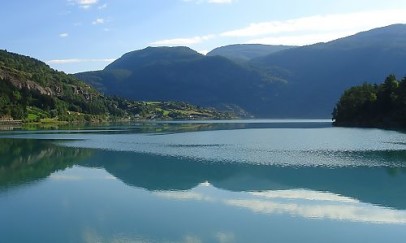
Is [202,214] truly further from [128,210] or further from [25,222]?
[25,222]

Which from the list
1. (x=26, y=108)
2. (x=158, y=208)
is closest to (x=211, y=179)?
(x=158, y=208)

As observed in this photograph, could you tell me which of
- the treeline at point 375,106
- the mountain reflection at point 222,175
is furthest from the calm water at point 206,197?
the treeline at point 375,106

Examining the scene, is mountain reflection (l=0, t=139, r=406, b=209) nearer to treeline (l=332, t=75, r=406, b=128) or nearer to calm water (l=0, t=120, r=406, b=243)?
calm water (l=0, t=120, r=406, b=243)

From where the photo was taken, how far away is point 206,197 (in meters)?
34.9

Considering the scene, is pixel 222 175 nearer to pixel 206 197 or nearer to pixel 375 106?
pixel 206 197

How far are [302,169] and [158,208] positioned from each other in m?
22.0

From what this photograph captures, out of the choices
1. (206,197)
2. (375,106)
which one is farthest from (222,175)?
(375,106)

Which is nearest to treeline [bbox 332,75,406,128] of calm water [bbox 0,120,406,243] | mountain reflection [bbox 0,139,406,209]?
calm water [bbox 0,120,406,243]

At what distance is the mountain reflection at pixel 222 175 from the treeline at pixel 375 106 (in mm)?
66816

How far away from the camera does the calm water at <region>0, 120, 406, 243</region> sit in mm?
24375

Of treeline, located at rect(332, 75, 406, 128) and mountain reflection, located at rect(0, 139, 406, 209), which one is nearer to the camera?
mountain reflection, located at rect(0, 139, 406, 209)

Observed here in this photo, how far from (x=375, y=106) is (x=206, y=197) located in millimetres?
111110

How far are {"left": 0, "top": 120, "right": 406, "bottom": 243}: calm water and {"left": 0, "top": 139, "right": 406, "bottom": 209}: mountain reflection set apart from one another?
0.32 ft

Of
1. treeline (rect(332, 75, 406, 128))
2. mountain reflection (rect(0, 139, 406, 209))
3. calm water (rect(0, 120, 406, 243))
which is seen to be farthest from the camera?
treeline (rect(332, 75, 406, 128))
